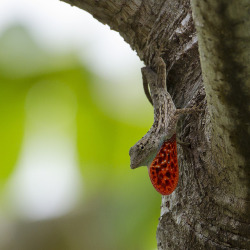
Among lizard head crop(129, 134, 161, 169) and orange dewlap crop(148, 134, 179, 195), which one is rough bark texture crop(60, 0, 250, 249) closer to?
orange dewlap crop(148, 134, 179, 195)

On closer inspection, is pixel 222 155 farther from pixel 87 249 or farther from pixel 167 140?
pixel 87 249

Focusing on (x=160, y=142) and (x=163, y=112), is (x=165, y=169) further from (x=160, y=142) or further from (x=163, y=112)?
(x=163, y=112)

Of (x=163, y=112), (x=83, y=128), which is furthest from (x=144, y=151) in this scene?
(x=83, y=128)

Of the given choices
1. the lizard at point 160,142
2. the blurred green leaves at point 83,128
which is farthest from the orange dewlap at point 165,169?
the blurred green leaves at point 83,128

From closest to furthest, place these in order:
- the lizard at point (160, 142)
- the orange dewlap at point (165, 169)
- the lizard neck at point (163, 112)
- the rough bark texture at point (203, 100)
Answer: the rough bark texture at point (203, 100), the orange dewlap at point (165, 169), the lizard at point (160, 142), the lizard neck at point (163, 112)

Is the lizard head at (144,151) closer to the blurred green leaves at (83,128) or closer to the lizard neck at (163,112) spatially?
the lizard neck at (163,112)

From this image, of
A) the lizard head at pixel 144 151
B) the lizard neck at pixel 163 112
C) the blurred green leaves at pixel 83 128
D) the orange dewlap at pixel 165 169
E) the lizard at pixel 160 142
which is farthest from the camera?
the blurred green leaves at pixel 83 128

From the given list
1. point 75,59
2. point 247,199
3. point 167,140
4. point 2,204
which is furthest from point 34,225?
point 247,199
